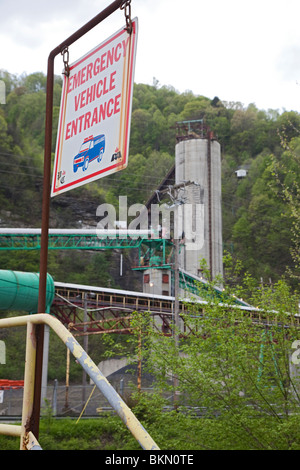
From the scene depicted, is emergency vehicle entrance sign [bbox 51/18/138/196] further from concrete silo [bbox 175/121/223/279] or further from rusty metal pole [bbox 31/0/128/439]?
concrete silo [bbox 175/121/223/279]

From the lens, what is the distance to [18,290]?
2555 centimetres

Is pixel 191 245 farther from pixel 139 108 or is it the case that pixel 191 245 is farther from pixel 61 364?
pixel 139 108

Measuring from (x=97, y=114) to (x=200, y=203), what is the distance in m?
54.1

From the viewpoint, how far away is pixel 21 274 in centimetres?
2612

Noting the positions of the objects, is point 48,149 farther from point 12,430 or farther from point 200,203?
point 200,203

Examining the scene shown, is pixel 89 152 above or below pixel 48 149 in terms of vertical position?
below

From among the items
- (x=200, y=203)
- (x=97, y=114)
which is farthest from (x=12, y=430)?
(x=200, y=203)

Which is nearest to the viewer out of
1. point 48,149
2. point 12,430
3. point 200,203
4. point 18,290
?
point 12,430

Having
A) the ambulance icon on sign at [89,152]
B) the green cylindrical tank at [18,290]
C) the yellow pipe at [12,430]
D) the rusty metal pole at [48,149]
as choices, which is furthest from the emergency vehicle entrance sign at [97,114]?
the green cylindrical tank at [18,290]

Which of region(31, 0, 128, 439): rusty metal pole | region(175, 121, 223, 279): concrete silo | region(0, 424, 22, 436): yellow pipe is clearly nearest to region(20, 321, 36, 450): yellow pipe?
region(0, 424, 22, 436): yellow pipe

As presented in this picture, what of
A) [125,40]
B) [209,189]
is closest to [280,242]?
[209,189]

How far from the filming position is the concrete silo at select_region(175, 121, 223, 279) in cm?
5516
